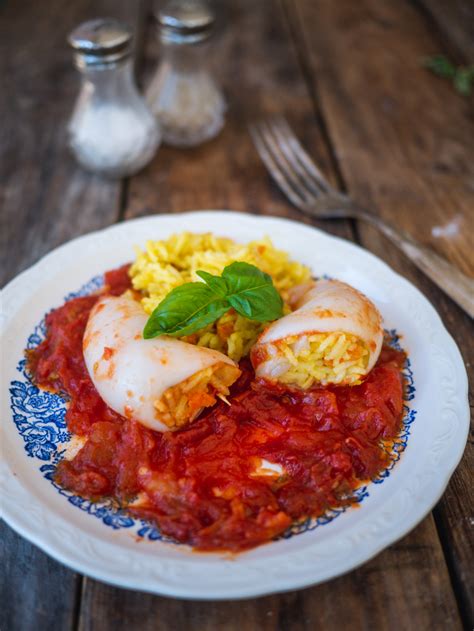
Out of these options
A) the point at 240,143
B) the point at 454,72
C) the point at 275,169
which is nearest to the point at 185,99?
the point at 240,143

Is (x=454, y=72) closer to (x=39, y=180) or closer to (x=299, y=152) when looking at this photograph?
(x=299, y=152)

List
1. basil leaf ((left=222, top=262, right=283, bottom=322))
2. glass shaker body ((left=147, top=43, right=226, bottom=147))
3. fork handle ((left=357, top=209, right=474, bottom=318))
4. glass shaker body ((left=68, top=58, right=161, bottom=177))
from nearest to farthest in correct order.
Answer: basil leaf ((left=222, top=262, right=283, bottom=322))
fork handle ((left=357, top=209, right=474, bottom=318))
glass shaker body ((left=68, top=58, right=161, bottom=177))
glass shaker body ((left=147, top=43, right=226, bottom=147))

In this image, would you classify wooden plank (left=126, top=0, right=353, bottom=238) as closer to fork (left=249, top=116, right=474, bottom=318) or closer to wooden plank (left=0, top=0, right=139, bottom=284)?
fork (left=249, top=116, right=474, bottom=318)

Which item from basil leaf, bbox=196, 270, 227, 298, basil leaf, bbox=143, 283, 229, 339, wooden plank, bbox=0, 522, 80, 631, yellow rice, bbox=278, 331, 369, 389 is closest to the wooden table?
wooden plank, bbox=0, 522, 80, 631

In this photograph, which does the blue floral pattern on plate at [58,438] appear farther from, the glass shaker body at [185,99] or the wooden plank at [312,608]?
the glass shaker body at [185,99]

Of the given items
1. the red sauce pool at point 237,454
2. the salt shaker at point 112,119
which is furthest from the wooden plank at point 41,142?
the red sauce pool at point 237,454

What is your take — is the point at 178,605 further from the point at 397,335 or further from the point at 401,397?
the point at 397,335
